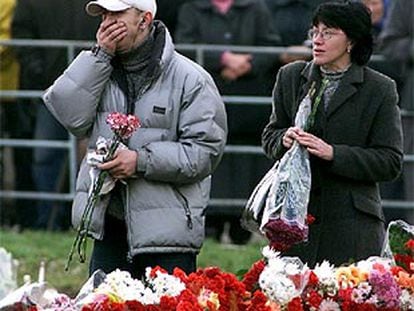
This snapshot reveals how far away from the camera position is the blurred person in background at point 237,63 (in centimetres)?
1337

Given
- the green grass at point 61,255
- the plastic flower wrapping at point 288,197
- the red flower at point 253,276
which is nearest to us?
the red flower at point 253,276

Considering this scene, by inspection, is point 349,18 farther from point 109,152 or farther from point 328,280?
point 328,280

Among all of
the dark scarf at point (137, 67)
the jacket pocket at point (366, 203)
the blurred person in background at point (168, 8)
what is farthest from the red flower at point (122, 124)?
the blurred person in background at point (168, 8)

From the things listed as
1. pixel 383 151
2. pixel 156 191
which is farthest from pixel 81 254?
pixel 383 151

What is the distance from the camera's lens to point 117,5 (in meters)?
8.24

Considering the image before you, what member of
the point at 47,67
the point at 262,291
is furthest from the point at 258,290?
the point at 47,67

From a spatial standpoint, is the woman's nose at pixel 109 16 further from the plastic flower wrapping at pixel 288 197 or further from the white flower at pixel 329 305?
the white flower at pixel 329 305

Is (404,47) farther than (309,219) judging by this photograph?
Yes

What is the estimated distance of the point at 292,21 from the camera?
13578mm

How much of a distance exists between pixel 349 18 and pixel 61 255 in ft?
15.9

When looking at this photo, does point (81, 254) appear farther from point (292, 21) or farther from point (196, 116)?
point (292, 21)

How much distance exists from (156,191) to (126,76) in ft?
1.76

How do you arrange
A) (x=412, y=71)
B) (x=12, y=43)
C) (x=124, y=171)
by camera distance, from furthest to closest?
(x=12, y=43)
(x=412, y=71)
(x=124, y=171)

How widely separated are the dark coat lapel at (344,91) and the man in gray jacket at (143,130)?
53 centimetres
